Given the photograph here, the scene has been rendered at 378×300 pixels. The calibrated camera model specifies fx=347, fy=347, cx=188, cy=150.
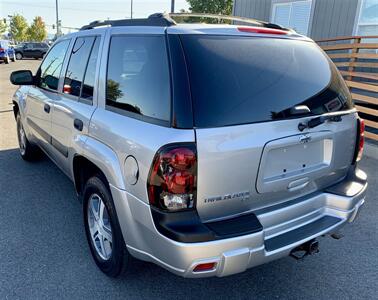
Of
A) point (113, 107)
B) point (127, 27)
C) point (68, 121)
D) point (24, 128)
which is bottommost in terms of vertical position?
point (24, 128)

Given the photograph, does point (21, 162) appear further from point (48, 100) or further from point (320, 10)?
point (320, 10)

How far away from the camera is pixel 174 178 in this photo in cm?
192

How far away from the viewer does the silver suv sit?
1938 mm

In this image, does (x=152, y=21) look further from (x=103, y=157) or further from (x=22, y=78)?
(x=22, y=78)

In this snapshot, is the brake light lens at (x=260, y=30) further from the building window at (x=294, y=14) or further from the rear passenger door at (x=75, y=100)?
the building window at (x=294, y=14)

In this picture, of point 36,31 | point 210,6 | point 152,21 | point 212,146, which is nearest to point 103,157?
point 212,146

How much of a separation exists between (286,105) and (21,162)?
443 cm

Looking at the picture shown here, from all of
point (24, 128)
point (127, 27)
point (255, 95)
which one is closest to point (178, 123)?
point (255, 95)

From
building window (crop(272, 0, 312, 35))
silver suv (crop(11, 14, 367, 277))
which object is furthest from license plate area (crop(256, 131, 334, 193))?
building window (crop(272, 0, 312, 35))

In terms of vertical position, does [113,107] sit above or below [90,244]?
above

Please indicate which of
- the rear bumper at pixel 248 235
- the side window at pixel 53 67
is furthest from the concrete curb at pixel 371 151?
the side window at pixel 53 67

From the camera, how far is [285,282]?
2727mm

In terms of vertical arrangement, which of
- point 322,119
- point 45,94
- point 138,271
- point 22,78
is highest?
point 322,119

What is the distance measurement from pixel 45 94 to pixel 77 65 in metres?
0.91
